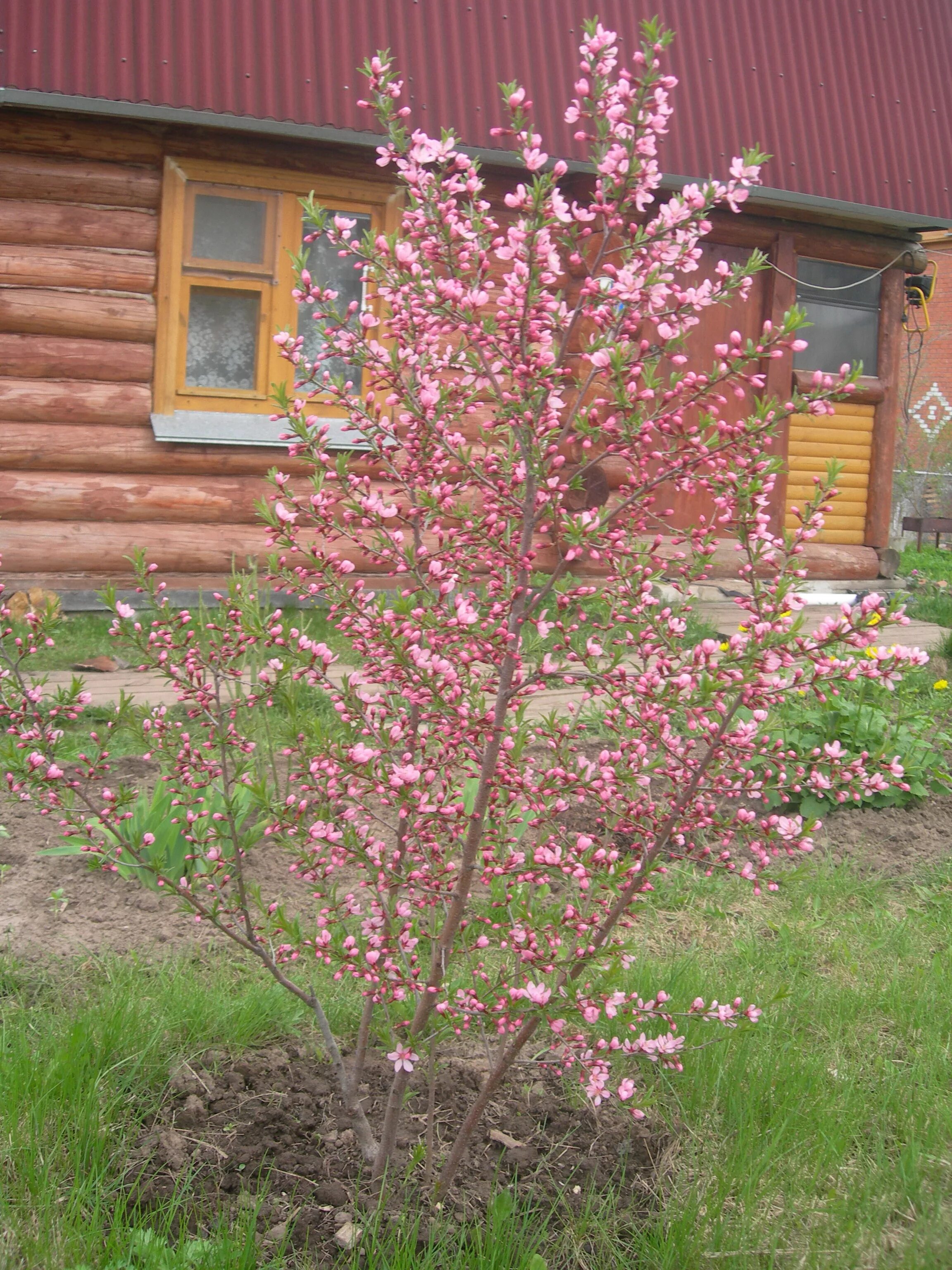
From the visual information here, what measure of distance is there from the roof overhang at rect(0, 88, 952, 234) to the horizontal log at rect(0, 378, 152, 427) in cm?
156

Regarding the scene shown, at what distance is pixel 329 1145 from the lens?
7.77ft

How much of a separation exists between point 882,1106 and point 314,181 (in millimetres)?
6826

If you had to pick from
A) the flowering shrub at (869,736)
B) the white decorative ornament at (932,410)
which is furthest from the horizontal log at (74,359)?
the white decorative ornament at (932,410)

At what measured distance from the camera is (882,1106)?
2520 millimetres

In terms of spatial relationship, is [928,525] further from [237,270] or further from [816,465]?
[237,270]

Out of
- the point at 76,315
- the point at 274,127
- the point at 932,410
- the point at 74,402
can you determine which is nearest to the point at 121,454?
the point at 74,402

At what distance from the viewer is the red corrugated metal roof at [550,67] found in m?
6.76

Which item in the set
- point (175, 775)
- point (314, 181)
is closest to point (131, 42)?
point (314, 181)

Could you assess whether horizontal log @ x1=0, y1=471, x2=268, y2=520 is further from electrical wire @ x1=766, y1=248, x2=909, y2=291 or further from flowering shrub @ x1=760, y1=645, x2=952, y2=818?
electrical wire @ x1=766, y1=248, x2=909, y2=291

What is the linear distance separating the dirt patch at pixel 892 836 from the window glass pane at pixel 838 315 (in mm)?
5920

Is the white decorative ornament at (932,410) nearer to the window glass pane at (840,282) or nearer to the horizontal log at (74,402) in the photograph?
the window glass pane at (840,282)

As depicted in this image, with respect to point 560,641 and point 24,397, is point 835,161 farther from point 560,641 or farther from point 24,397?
point 560,641

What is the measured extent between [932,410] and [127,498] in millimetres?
17152

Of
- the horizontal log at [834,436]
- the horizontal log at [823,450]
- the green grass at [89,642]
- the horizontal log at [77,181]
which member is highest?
the horizontal log at [77,181]
